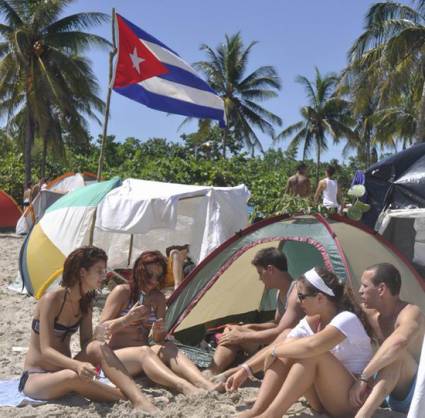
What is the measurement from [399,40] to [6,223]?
1207 cm

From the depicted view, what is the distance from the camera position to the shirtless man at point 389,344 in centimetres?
326

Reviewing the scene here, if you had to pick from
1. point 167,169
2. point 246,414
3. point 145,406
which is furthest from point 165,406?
point 167,169

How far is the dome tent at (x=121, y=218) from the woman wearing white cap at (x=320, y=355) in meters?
3.68

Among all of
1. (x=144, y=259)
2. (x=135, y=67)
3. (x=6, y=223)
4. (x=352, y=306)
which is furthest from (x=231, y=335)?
(x=6, y=223)

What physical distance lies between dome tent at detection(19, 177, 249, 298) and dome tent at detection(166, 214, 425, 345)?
5.19 ft

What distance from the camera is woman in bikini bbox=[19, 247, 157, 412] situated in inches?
148

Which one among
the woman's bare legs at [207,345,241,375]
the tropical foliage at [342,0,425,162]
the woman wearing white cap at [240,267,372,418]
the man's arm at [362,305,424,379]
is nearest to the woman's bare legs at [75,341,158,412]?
the woman wearing white cap at [240,267,372,418]

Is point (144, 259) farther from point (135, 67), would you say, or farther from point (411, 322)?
point (135, 67)

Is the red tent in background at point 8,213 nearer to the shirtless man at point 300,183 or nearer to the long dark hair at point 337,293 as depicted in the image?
the shirtless man at point 300,183

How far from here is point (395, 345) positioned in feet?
10.7

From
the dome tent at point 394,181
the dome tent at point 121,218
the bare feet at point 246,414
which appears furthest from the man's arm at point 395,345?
the dome tent at point 121,218

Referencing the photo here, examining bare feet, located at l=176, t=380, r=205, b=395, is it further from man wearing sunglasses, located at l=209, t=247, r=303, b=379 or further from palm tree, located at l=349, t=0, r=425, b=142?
palm tree, located at l=349, t=0, r=425, b=142

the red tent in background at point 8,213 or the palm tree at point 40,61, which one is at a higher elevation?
the palm tree at point 40,61

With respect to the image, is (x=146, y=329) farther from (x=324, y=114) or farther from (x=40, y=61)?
(x=324, y=114)
